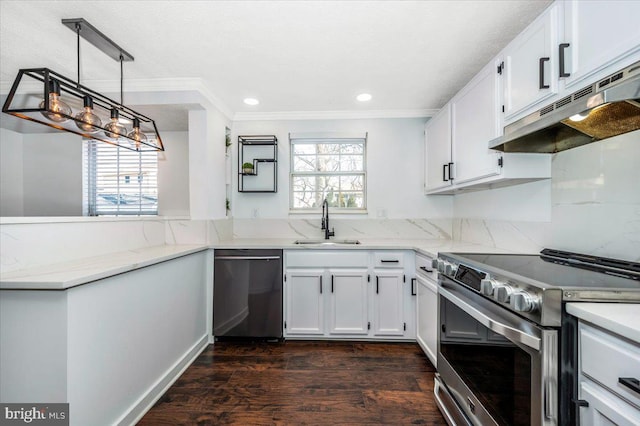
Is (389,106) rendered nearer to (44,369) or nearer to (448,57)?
(448,57)

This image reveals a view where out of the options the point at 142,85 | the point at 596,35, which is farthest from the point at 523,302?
the point at 142,85

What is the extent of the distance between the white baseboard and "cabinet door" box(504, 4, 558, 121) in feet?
9.49

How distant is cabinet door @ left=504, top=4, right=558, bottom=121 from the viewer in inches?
55.5

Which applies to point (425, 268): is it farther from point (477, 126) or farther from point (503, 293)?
point (503, 293)

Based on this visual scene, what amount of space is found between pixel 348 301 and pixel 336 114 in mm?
2094

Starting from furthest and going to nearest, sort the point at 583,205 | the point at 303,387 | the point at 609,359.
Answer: the point at 303,387
the point at 583,205
the point at 609,359

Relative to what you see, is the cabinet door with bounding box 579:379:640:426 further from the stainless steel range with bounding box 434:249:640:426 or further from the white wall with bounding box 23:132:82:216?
the white wall with bounding box 23:132:82:216

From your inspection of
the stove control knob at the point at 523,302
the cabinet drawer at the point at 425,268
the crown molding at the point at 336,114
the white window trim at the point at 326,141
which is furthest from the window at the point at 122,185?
the stove control knob at the point at 523,302

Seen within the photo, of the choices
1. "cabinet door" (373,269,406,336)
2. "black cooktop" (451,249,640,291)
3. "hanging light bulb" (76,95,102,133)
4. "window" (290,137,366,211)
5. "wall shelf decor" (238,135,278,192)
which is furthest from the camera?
"window" (290,137,366,211)

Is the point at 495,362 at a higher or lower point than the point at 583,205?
lower

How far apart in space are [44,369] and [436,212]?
11.2 ft

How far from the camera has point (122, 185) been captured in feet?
11.5

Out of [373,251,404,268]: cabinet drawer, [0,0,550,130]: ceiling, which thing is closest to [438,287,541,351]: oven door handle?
[373,251,404,268]: cabinet drawer

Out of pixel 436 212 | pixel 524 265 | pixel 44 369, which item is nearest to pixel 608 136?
pixel 524 265
